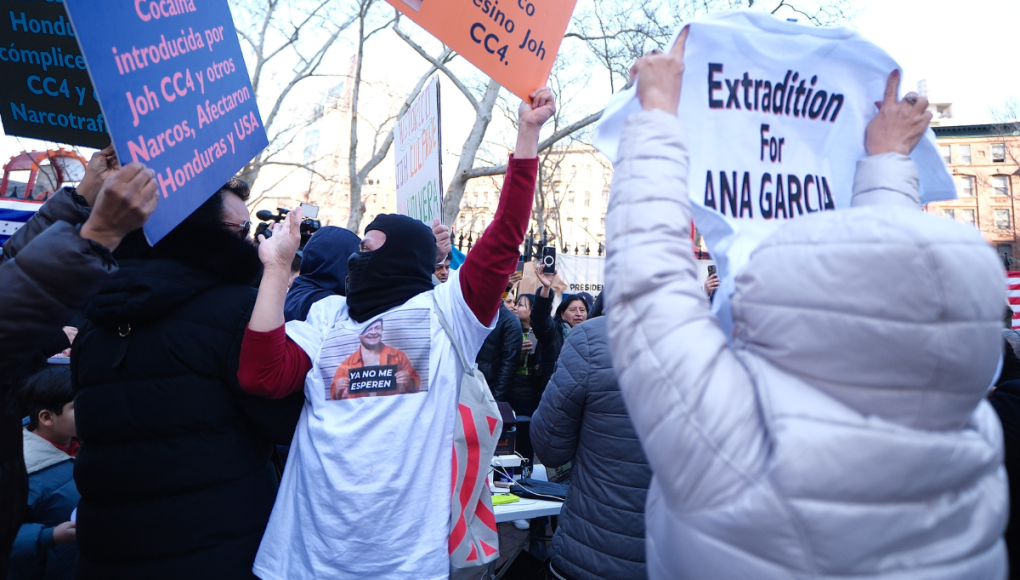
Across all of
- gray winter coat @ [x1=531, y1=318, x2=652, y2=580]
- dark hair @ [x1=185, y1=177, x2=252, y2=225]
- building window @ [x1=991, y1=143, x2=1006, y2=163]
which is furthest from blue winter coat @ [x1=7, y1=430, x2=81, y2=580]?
building window @ [x1=991, y1=143, x2=1006, y2=163]

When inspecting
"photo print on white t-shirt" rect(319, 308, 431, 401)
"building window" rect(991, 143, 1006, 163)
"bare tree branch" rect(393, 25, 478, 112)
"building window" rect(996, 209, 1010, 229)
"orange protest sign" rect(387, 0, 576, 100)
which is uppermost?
"building window" rect(991, 143, 1006, 163)

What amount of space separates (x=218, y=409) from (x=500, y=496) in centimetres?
210

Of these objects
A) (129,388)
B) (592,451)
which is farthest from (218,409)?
(592,451)

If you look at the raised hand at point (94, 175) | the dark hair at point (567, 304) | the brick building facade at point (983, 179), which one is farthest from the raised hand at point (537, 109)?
the brick building facade at point (983, 179)

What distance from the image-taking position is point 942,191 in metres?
1.71

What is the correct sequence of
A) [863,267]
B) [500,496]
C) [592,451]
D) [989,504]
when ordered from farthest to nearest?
1. [500,496]
2. [592,451]
3. [989,504]
4. [863,267]

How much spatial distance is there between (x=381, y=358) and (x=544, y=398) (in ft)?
3.41

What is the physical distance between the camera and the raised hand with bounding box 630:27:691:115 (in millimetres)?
1296

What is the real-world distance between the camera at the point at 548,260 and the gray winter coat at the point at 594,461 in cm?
165

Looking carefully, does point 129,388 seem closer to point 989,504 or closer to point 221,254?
point 221,254

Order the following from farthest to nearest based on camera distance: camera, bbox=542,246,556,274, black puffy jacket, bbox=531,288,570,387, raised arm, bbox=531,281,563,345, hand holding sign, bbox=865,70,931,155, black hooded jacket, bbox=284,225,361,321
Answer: black puffy jacket, bbox=531,288,570,387, raised arm, bbox=531,281,563,345, camera, bbox=542,246,556,274, black hooded jacket, bbox=284,225,361,321, hand holding sign, bbox=865,70,931,155

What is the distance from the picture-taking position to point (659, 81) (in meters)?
1.32

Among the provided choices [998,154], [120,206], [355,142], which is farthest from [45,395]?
[998,154]

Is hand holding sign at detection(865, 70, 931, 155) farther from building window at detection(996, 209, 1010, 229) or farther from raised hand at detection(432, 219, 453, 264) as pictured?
building window at detection(996, 209, 1010, 229)
